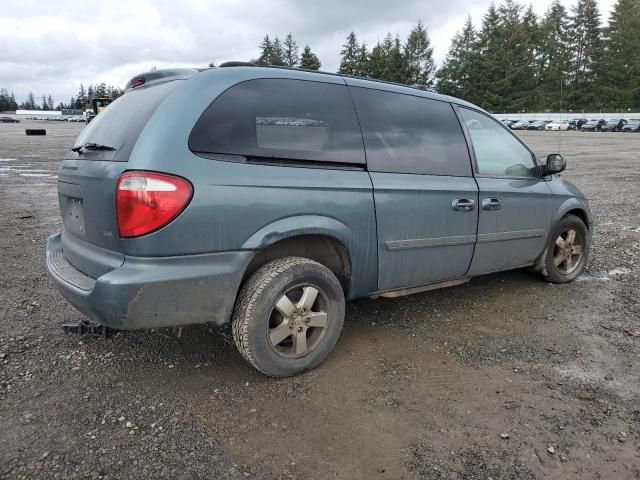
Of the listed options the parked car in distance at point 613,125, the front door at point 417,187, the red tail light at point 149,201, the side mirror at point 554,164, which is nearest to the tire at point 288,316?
the front door at point 417,187

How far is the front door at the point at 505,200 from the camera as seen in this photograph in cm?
411

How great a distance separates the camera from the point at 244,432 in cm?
262

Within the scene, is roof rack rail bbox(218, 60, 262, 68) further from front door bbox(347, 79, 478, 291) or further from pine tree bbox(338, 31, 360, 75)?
pine tree bbox(338, 31, 360, 75)

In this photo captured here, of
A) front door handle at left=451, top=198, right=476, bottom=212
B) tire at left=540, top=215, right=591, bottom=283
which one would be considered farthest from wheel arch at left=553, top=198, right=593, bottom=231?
front door handle at left=451, top=198, right=476, bottom=212

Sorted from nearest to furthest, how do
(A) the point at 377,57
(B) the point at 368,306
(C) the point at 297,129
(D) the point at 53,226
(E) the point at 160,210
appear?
(E) the point at 160,210 → (C) the point at 297,129 → (B) the point at 368,306 → (D) the point at 53,226 → (A) the point at 377,57

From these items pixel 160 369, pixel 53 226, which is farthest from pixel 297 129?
pixel 53 226

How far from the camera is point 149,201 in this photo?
8.43 ft

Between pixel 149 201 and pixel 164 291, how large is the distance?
47cm

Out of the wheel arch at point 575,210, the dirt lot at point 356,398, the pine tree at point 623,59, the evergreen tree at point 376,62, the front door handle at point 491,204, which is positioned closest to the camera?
the dirt lot at point 356,398

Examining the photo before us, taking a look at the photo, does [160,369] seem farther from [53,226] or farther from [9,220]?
[9,220]

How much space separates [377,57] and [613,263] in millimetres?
90354

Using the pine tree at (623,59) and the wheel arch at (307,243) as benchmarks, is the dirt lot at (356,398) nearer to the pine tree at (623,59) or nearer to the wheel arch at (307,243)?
the wheel arch at (307,243)

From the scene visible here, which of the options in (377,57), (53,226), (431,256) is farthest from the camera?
(377,57)

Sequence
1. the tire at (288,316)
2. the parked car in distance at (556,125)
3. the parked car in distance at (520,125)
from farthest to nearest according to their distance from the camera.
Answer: the parked car in distance at (520,125), the parked car in distance at (556,125), the tire at (288,316)
